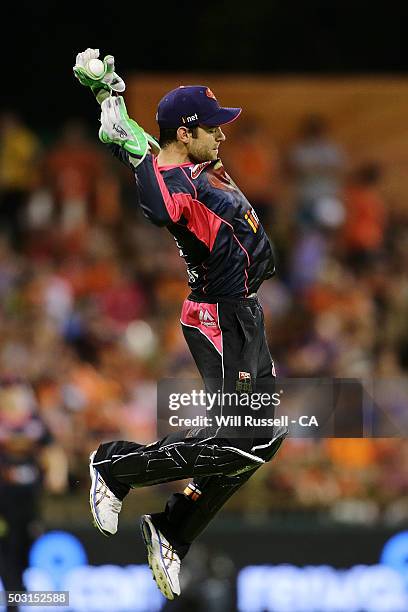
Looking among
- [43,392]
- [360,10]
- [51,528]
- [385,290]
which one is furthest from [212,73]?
[51,528]

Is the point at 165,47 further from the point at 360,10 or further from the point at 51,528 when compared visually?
the point at 51,528

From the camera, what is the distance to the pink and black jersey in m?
6.16

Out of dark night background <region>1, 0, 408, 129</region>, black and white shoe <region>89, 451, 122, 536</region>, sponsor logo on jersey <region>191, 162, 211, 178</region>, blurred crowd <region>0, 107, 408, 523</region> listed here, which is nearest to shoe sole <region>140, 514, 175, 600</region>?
black and white shoe <region>89, 451, 122, 536</region>

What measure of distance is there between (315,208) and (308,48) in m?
2.30

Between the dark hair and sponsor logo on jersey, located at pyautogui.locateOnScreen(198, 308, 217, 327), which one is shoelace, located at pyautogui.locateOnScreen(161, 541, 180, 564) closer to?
sponsor logo on jersey, located at pyautogui.locateOnScreen(198, 308, 217, 327)

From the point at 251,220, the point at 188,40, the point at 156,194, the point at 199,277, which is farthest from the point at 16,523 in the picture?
the point at 188,40

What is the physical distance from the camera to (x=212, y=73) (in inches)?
561

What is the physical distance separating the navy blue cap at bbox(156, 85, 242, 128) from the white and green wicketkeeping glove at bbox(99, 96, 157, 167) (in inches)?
9.7

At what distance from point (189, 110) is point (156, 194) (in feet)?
1.63

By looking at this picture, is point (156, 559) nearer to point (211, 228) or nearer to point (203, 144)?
point (211, 228)

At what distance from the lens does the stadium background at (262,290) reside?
415 inches

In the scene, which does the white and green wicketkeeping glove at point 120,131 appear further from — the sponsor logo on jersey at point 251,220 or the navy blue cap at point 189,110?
the sponsor logo on jersey at point 251,220

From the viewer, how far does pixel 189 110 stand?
626 centimetres

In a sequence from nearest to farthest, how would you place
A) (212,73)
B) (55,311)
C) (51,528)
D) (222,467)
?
1. (222,467)
2. (51,528)
3. (55,311)
4. (212,73)
